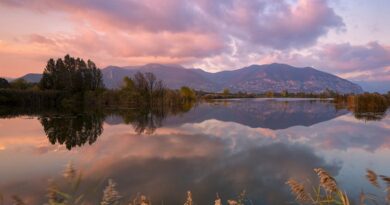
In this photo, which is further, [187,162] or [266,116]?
[266,116]

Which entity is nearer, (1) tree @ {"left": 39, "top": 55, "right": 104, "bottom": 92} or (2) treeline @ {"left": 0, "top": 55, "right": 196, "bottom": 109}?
(2) treeline @ {"left": 0, "top": 55, "right": 196, "bottom": 109}

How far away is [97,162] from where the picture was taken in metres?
13.9

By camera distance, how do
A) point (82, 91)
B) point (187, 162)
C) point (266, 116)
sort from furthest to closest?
point (82, 91)
point (266, 116)
point (187, 162)

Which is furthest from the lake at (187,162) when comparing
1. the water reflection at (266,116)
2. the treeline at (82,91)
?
the treeline at (82,91)

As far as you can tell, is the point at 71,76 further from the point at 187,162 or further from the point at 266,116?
the point at 187,162

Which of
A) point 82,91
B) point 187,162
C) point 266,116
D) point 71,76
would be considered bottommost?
point 187,162

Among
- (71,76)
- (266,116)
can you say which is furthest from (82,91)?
(266,116)

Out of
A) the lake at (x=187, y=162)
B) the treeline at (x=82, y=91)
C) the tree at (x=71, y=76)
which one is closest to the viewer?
the lake at (x=187, y=162)

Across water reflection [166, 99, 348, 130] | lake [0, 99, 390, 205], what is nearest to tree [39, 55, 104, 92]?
water reflection [166, 99, 348, 130]

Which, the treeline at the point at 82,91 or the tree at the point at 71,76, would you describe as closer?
the treeline at the point at 82,91

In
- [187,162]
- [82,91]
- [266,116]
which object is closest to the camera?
[187,162]

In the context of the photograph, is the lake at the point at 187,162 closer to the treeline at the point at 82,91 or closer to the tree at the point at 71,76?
the treeline at the point at 82,91

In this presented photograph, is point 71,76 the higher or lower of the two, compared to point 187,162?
higher

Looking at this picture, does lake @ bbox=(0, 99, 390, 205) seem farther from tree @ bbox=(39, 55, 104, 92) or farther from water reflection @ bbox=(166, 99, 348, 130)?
tree @ bbox=(39, 55, 104, 92)
